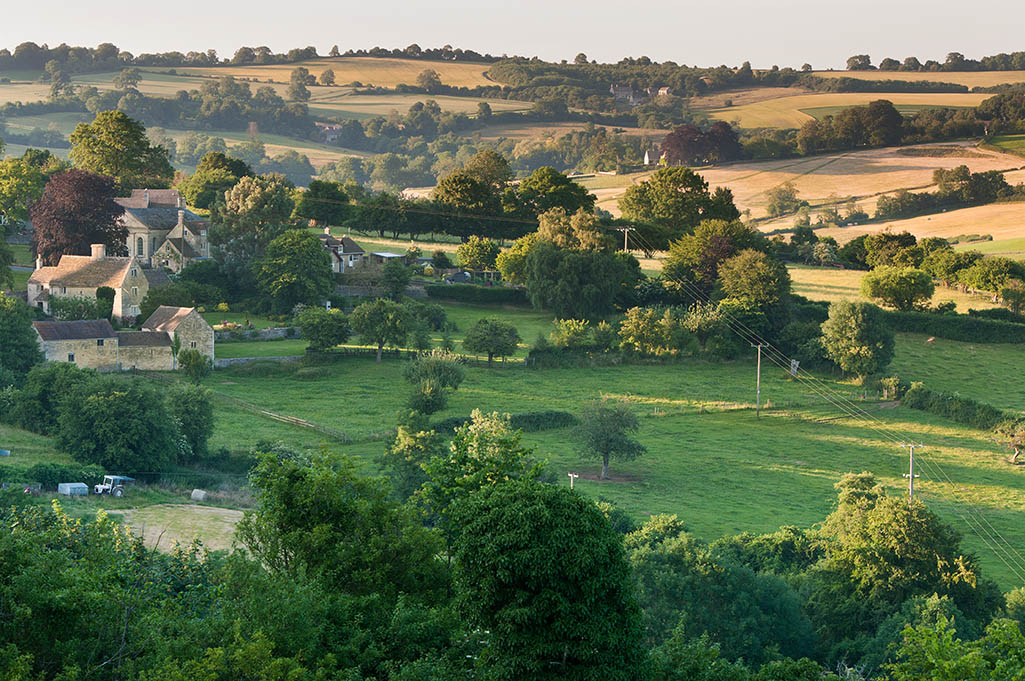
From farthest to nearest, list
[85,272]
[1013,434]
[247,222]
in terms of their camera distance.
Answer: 1. [247,222]
2. [85,272]
3. [1013,434]

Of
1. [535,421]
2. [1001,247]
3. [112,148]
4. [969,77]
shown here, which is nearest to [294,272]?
[535,421]

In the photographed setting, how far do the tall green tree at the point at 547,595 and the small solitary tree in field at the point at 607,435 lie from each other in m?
27.2

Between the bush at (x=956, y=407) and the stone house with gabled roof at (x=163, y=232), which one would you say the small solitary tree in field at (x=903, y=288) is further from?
the stone house with gabled roof at (x=163, y=232)

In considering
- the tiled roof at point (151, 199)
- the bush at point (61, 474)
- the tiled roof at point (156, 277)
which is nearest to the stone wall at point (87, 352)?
the tiled roof at point (156, 277)

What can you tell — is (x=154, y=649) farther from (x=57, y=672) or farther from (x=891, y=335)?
(x=891, y=335)

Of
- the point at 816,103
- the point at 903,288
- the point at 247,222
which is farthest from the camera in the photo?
the point at 816,103

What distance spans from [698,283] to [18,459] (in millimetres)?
47611

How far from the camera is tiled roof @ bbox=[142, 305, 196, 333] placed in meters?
56.6

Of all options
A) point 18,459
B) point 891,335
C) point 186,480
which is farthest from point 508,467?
point 891,335

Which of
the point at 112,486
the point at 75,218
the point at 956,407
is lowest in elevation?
the point at 956,407

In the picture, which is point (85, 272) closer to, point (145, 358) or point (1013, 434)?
point (145, 358)

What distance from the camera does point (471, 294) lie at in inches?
2948

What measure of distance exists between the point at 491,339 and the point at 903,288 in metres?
30.0

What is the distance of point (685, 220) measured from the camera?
96.9 meters
